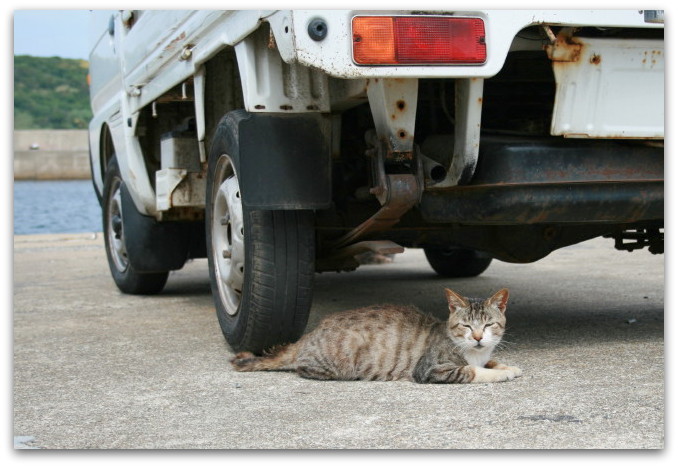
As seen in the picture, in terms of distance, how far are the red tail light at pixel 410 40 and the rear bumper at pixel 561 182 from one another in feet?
1.59

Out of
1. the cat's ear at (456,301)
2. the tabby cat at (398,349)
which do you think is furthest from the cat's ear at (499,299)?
the cat's ear at (456,301)

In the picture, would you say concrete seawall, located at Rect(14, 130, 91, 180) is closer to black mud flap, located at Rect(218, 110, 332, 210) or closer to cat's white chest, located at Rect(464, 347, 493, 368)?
black mud flap, located at Rect(218, 110, 332, 210)

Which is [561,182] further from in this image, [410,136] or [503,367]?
[503,367]

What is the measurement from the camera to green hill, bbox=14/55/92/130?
397 centimetres

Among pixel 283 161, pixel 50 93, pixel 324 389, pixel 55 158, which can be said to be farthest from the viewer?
pixel 55 158

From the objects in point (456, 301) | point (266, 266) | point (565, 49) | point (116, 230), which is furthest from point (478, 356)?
point (116, 230)

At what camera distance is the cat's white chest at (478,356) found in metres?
3.77

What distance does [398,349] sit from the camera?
12.6 ft

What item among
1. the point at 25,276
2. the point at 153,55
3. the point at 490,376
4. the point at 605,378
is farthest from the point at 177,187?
the point at 25,276

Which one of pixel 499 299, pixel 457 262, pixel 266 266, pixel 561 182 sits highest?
pixel 561 182

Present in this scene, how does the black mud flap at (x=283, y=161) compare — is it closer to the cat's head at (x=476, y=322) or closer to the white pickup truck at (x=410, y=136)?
the white pickup truck at (x=410, y=136)

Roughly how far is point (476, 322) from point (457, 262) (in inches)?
148

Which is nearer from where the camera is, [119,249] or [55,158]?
[119,249]

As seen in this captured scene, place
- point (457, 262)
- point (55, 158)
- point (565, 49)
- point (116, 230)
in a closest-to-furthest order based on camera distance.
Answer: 1. point (565, 49)
2. point (116, 230)
3. point (457, 262)
4. point (55, 158)
